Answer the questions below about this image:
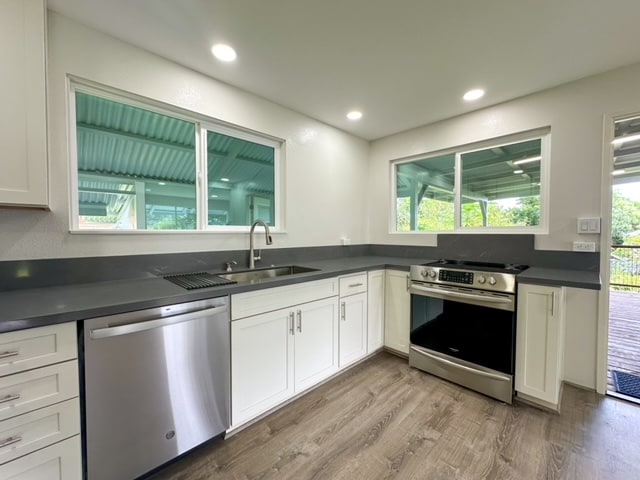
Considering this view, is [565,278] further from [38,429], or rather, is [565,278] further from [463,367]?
[38,429]

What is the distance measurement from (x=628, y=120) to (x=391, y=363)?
8.93 feet

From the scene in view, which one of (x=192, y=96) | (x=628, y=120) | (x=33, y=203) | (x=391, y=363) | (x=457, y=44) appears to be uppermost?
(x=457, y=44)

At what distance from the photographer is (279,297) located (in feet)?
5.83

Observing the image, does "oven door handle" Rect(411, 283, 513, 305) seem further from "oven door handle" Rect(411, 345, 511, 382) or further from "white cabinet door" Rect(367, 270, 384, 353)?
"oven door handle" Rect(411, 345, 511, 382)

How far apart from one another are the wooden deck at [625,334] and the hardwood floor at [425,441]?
28.9 inches

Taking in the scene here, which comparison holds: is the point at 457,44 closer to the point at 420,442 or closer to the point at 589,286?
the point at 589,286

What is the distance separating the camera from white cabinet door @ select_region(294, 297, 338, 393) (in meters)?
1.91

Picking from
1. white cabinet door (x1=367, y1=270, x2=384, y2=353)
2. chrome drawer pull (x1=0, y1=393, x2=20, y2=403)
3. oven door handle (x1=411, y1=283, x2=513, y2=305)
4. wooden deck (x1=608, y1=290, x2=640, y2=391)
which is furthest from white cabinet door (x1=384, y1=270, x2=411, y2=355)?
chrome drawer pull (x1=0, y1=393, x2=20, y2=403)

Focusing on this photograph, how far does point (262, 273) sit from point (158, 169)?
113cm

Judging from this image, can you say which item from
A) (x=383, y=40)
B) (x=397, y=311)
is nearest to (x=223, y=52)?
(x=383, y=40)

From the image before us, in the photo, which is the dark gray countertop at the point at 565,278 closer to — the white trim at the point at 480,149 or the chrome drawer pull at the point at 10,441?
the white trim at the point at 480,149

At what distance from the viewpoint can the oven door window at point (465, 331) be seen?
192cm

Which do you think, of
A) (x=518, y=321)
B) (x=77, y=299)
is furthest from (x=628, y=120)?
(x=77, y=299)

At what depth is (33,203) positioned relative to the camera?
1266mm
